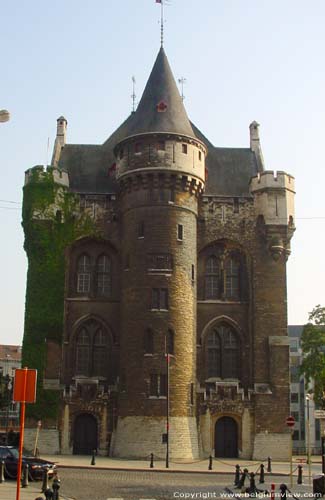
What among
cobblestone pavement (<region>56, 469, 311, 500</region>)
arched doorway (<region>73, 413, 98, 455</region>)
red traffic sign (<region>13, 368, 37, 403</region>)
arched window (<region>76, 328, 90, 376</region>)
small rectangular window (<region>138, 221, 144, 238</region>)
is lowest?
cobblestone pavement (<region>56, 469, 311, 500</region>)

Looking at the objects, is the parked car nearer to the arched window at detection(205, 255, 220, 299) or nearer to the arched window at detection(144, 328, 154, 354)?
the arched window at detection(144, 328, 154, 354)

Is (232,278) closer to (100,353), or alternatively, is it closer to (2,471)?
(100,353)

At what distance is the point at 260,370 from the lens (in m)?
43.1

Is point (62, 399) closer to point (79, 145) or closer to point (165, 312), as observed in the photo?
point (165, 312)

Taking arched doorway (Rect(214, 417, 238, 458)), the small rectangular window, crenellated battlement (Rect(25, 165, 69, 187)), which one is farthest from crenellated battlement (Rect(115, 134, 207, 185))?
arched doorway (Rect(214, 417, 238, 458))

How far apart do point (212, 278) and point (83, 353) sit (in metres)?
9.17

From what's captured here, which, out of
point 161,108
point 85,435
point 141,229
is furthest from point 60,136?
point 85,435

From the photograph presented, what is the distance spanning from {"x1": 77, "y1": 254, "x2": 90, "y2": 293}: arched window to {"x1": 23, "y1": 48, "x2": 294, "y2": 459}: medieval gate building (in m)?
0.07

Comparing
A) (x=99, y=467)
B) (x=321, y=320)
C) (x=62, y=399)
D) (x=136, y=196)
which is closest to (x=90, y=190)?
Answer: (x=136, y=196)

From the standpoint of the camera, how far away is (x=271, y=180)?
45.7 metres

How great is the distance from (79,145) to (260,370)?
20.3 metres

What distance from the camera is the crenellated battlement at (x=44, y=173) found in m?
45.4

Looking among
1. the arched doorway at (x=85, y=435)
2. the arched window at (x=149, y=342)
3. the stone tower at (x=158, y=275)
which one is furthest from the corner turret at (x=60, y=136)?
the arched doorway at (x=85, y=435)

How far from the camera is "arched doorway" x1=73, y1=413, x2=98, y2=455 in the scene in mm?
42406
